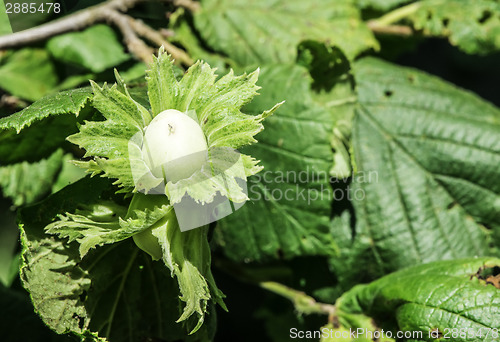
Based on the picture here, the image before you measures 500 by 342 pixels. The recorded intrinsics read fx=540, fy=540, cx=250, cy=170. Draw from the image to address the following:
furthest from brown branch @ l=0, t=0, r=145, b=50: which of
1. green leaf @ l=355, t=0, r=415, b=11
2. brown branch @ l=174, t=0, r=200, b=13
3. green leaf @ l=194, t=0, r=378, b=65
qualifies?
green leaf @ l=355, t=0, r=415, b=11

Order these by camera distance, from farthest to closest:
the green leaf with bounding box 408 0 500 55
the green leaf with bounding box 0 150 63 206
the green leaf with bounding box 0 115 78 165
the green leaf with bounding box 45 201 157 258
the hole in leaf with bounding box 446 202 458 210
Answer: the green leaf with bounding box 408 0 500 55, the hole in leaf with bounding box 446 202 458 210, the green leaf with bounding box 0 150 63 206, the green leaf with bounding box 0 115 78 165, the green leaf with bounding box 45 201 157 258

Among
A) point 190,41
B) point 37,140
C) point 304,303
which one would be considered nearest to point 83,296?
point 37,140

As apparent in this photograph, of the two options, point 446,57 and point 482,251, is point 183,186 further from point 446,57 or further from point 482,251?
point 446,57

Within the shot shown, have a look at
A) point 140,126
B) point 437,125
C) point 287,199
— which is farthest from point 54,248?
point 437,125

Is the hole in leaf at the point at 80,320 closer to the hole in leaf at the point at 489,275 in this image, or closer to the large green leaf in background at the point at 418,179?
the large green leaf in background at the point at 418,179

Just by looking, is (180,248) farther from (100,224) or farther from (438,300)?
(438,300)

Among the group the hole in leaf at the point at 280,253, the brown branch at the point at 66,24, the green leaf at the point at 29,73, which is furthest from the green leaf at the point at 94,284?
the green leaf at the point at 29,73

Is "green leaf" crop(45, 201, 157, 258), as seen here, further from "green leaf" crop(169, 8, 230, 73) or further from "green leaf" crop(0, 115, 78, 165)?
"green leaf" crop(169, 8, 230, 73)
